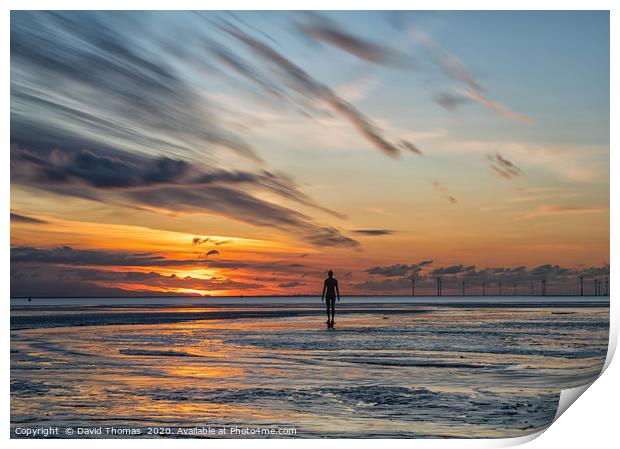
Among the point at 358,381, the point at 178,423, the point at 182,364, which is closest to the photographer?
the point at 178,423

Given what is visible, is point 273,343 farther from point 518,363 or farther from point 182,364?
point 518,363

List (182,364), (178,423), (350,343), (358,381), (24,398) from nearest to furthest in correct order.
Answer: (178,423)
(24,398)
(358,381)
(182,364)
(350,343)

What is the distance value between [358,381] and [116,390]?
4645 millimetres

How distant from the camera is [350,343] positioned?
70.6 ft

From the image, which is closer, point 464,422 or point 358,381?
point 464,422

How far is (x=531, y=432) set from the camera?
39.3 ft

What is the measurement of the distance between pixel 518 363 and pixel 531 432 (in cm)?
551

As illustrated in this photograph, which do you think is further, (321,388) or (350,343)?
(350,343)

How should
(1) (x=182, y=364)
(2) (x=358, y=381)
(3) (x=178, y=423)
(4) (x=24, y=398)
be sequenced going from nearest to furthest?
(3) (x=178, y=423) → (4) (x=24, y=398) → (2) (x=358, y=381) → (1) (x=182, y=364)
